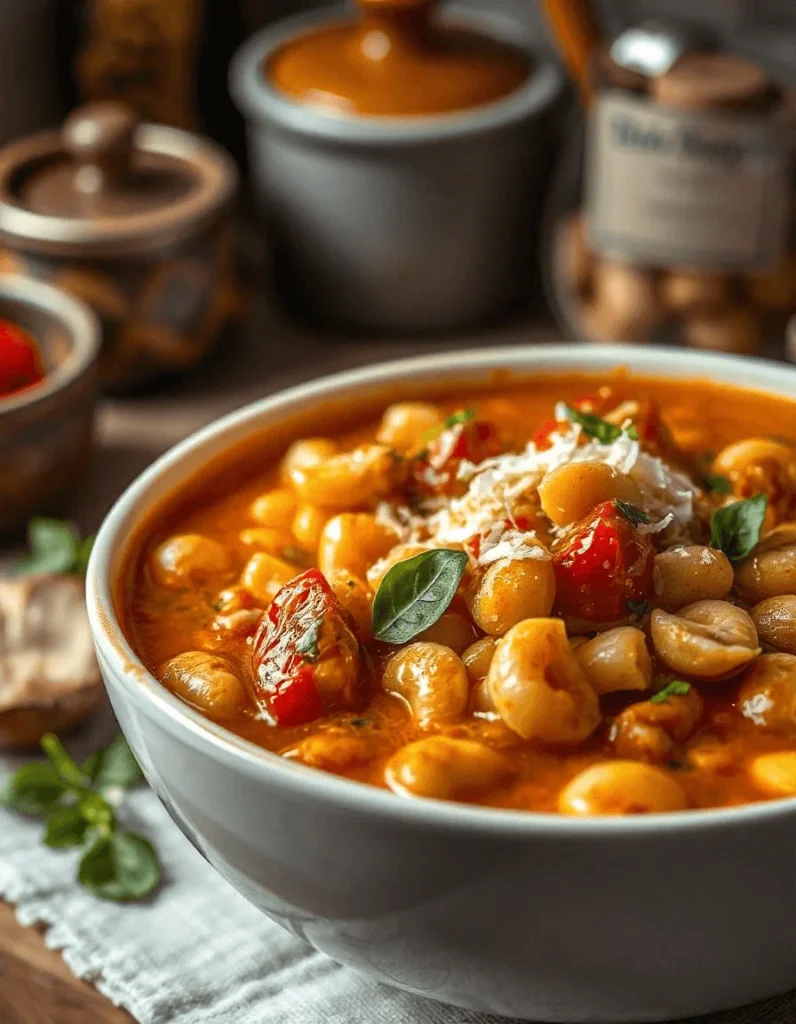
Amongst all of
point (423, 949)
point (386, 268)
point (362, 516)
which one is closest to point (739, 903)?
point (423, 949)

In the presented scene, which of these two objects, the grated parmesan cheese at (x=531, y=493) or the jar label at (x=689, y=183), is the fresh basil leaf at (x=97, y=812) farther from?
the jar label at (x=689, y=183)

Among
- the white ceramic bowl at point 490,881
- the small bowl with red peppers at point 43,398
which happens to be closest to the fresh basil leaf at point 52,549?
the small bowl with red peppers at point 43,398

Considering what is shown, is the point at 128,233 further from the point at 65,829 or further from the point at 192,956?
the point at 192,956

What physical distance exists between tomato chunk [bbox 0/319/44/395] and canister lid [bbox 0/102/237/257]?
261mm

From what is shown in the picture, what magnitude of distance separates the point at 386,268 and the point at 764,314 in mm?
697

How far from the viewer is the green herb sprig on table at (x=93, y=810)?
159 cm

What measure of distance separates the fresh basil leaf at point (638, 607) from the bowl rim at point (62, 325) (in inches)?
45.0

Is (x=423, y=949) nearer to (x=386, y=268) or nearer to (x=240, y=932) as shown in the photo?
(x=240, y=932)

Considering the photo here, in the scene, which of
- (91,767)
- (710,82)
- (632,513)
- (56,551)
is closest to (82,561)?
(56,551)

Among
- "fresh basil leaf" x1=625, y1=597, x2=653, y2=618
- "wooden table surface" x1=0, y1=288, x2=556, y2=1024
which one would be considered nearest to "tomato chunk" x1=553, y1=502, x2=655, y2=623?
"fresh basil leaf" x1=625, y1=597, x2=653, y2=618

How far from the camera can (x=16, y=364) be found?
89.4 inches

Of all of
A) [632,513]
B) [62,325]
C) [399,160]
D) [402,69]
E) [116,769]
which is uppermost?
[632,513]

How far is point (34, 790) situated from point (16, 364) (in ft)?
2.67

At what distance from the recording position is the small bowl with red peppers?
85.2 inches
